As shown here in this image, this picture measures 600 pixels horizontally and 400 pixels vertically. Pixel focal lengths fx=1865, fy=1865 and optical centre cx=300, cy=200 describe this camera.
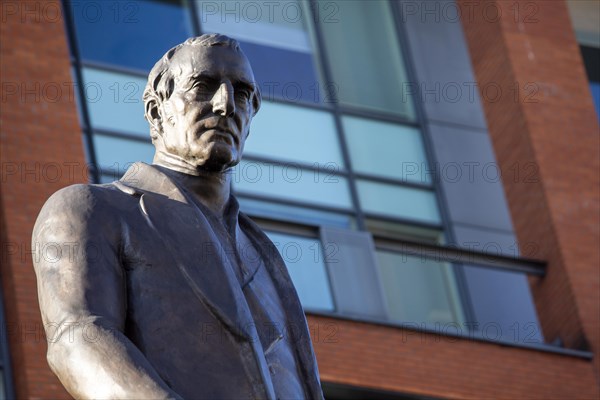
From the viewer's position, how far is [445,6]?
26.2 metres

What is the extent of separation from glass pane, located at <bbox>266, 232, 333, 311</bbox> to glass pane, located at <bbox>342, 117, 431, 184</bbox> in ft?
9.82

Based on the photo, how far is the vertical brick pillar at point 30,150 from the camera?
18.4 meters

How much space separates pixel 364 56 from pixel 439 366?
18.3ft

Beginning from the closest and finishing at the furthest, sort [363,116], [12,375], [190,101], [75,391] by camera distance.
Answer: [75,391]
[190,101]
[12,375]
[363,116]

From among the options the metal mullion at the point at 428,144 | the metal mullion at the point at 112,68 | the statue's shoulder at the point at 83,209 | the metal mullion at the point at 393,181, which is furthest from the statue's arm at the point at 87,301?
the metal mullion at the point at 393,181

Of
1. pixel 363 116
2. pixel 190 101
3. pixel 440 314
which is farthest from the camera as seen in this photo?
pixel 363 116

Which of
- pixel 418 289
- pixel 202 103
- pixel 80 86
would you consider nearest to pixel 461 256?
pixel 418 289

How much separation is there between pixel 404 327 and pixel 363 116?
4316 millimetres

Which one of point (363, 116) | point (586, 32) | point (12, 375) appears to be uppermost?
point (586, 32)

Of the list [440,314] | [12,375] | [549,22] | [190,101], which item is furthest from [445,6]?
[190,101]

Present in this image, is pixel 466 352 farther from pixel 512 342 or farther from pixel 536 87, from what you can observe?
pixel 536 87

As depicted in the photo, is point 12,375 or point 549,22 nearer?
point 12,375

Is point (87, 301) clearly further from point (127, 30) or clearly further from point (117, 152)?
point (127, 30)

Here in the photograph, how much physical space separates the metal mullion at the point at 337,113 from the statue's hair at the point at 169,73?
17322 mm
